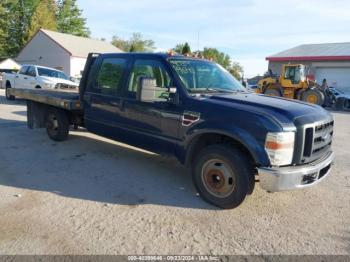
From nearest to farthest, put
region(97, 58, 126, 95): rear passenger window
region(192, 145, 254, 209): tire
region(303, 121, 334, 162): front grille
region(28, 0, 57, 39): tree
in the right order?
region(303, 121, 334, 162): front grille < region(192, 145, 254, 209): tire < region(97, 58, 126, 95): rear passenger window < region(28, 0, 57, 39): tree

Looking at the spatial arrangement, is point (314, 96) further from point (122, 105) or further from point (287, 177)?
point (287, 177)

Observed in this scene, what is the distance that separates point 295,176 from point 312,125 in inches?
26.7

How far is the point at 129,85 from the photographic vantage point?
5570 mm

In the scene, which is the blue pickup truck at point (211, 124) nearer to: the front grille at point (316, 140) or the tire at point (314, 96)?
the front grille at point (316, 140)

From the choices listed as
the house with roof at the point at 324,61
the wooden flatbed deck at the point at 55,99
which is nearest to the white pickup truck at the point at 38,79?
the wooden flatbed deck at the point at 55,99

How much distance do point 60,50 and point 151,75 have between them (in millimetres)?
36483

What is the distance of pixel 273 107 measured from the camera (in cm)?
415

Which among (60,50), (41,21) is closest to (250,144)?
(60,50)

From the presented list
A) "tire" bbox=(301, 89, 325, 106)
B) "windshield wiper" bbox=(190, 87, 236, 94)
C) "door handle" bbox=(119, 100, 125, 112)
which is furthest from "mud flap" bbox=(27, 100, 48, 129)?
"tire" bbox=(301, 89, 325, 106)

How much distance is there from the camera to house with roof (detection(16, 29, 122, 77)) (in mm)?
37500

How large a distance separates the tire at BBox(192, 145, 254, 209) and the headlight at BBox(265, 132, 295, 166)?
0.40 metres

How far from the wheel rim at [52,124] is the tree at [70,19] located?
53.9m

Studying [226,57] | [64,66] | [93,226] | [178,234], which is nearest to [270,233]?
[178,234]

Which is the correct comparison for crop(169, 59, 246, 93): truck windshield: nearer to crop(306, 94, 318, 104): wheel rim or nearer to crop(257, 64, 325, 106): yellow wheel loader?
crop(306, 94, 318, 104): wheel rim
